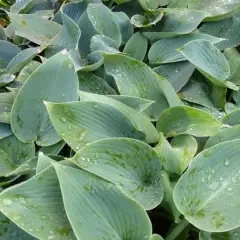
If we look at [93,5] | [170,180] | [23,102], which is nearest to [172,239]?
[170,180]

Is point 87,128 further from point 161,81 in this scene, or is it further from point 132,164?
point 161,81

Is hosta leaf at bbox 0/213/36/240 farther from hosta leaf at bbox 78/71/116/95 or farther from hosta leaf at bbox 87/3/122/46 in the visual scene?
hosta leaf at bbox 87/3/122/46

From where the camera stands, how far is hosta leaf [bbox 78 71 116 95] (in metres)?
1.28

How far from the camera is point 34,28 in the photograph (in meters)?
1.49

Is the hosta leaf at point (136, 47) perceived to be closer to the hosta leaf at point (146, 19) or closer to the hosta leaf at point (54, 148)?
the hosta leaf at point (146, 19)

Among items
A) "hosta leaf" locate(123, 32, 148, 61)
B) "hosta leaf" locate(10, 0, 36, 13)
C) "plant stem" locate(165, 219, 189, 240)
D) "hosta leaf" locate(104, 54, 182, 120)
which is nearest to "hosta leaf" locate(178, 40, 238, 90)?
"hosta leaf" locate(104, 54, 182, 120)

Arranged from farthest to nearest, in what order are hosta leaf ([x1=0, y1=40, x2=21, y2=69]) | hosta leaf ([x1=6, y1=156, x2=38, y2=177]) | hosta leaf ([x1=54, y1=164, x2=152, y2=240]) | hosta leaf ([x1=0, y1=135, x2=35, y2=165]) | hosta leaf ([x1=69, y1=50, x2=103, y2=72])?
1. hosta leaf ([x1=0, y1=40, x2=21, y2=69])
2. hosta leaf ([x1=69, y1=50, x2=103, y2=72])
3. hosta leaf ([x1=0, y1=135, x2=35, y2=165])
4. hosta leaf ([x1=6, y1=156, x2=38, y2=177])
5. hosta leaf ([x1=54, y1=164, x2=152, y2=240])

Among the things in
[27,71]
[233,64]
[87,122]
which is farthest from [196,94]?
[27,71]

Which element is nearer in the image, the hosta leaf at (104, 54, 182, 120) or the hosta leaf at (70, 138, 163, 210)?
the hosta leaf at (70, 138, 163, 210)

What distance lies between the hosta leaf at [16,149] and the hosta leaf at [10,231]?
0.23m

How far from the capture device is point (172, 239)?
102 centimetres

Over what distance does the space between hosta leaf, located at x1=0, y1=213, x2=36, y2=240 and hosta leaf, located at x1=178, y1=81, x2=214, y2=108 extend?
607mm

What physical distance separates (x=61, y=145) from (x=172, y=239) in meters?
0.37

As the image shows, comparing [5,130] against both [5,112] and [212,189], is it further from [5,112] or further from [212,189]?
[212,189]
